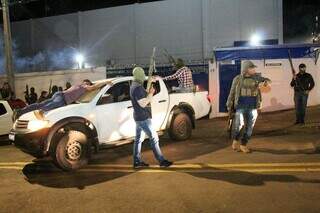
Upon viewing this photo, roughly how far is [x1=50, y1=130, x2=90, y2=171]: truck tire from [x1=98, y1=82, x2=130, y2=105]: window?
3.34 feet

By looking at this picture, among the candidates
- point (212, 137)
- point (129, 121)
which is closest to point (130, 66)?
point (212, 137)

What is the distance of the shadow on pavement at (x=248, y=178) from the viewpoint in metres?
8.03

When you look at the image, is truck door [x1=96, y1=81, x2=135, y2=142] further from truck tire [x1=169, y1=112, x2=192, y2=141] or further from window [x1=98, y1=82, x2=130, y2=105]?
truck tire [x1=169, y1=112, x2=192, y2=141]

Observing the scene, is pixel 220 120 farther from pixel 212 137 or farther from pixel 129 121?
pixel 129 121

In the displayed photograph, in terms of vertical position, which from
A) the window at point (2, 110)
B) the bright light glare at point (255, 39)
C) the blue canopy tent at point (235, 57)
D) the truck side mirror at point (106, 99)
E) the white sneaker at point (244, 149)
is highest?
the bright light glare at point (255, 39)

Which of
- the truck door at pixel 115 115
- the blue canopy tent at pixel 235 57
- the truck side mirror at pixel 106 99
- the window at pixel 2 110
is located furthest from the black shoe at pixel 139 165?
the blue canopy tent at pixel 235 57

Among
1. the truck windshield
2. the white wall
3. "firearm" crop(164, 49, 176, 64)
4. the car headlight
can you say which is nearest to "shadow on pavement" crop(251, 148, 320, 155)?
the truck windshield

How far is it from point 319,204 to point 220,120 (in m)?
10.7

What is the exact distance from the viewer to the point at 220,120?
17.5 metres

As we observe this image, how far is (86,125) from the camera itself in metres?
10.2

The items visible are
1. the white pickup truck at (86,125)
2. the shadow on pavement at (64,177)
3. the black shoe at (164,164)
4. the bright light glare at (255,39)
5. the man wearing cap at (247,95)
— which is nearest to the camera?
the shadow on pavement at (64,177)

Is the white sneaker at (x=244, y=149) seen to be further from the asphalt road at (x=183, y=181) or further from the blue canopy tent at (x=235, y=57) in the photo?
the blue canopy tent at (x=235, y=57)

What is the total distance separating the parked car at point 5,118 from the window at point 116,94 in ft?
19.5

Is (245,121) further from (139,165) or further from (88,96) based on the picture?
(88,96)
